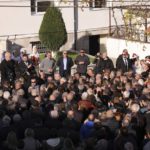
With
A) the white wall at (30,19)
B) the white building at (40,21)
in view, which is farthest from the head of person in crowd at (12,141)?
the white wall at (30,19)

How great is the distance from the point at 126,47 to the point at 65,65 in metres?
7.30

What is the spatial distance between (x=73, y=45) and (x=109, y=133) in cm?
1775

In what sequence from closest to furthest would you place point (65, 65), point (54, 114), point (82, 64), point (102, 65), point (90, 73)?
1. point (54, 114)
2. point (90, 73)
3. point (102, 65)
4. point (65, 65)
5. point (82, 64)

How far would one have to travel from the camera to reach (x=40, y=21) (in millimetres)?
31781

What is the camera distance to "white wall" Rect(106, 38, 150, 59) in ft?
95.5

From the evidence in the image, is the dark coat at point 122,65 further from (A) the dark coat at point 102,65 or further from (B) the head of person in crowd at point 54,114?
(B) the head of person in crowd at point 54,114

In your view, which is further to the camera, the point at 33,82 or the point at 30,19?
the point at 30,19

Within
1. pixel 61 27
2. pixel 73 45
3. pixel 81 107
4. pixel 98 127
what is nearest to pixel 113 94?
A: pixel 81 107

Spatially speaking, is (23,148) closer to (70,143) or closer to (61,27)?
(70,143)

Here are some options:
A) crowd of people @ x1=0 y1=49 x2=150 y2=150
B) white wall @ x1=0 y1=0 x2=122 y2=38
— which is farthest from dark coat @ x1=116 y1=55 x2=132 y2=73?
white wall @ x1=0 y1=0 x2=122 y2=38

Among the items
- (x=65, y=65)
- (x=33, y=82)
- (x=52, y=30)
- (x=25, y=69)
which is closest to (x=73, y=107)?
(x=33, y=82)

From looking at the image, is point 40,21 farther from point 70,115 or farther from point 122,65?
point 70,115

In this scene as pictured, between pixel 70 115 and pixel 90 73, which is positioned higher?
pixel 90 73

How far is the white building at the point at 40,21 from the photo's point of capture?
30719mm
